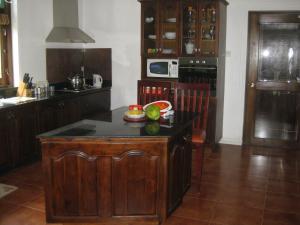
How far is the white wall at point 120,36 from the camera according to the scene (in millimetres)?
5809

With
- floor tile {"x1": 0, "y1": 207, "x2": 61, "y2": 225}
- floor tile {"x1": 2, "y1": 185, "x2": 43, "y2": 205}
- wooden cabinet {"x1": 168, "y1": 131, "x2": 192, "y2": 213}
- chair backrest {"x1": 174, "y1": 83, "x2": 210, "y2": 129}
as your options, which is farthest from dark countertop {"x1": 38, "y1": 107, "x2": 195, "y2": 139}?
floor tile {"x1": 2, "y1": 185, "x2": 43, "y2": 205}

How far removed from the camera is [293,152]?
17.1ft

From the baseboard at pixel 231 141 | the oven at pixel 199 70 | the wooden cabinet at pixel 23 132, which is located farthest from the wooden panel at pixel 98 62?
the baseboard at pixel 231 141

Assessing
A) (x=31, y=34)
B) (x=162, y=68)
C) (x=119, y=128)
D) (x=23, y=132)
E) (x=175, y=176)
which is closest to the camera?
(x=119, y=128)

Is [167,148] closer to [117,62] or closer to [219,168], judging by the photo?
[219,168]

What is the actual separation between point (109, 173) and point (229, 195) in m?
1.47

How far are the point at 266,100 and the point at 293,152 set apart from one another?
859 millimetres

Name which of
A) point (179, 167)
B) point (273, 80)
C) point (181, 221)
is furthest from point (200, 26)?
point (181, 221)

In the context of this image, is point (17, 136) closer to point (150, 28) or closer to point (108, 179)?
point (108, 179)

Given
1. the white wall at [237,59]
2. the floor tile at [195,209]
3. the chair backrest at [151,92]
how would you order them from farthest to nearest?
the white wall at [237,59], the chair backrest at [151,92], the floor tile at [195,209]

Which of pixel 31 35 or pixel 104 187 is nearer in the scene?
pixel 104 187

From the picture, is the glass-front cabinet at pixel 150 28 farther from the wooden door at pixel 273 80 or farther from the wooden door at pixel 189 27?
the wooden door at pixel 273 80

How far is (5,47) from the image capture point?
4.70 m

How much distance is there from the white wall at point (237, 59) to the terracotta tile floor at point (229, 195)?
30.4 inches
